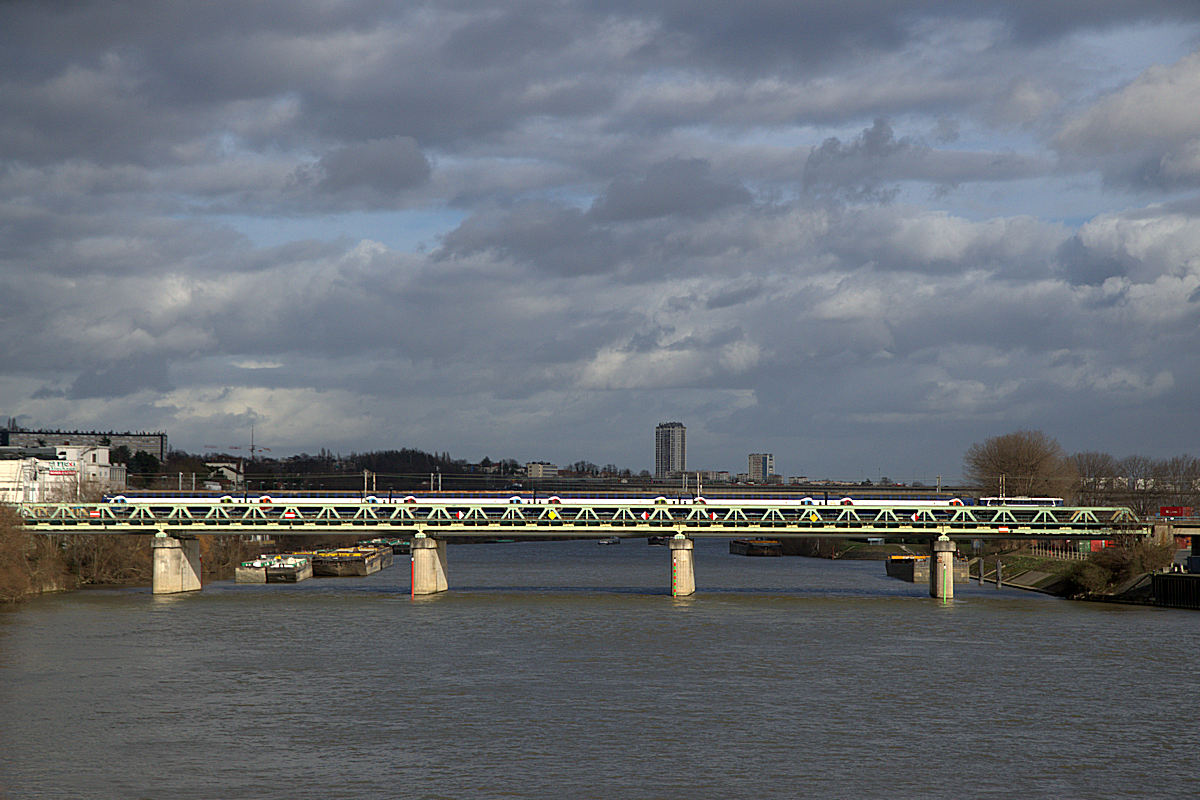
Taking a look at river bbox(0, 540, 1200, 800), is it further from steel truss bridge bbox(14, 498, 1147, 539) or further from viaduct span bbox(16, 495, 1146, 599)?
steel truss bridge bbox(14, 498, 1147, 539)

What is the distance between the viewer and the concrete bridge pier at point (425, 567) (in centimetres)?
9856

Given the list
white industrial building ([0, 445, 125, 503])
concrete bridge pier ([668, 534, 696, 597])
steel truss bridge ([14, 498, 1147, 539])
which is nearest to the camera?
concrete bridge pier ([668, 534, 696, 597])

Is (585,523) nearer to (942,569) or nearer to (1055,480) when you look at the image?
Answer: (942,569)

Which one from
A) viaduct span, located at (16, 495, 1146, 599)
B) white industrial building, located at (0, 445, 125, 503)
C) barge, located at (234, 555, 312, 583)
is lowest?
barge, located at (234, 555, 312, 583)

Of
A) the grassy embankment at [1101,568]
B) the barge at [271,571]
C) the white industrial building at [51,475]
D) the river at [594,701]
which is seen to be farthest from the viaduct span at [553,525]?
the white industrial building at [51,475]

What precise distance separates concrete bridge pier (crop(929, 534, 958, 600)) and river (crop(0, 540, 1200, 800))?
9.02 metres

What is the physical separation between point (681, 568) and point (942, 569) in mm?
20987

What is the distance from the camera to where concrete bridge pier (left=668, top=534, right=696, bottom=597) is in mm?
97625

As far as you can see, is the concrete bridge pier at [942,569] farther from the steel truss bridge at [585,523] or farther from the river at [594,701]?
the river at [594,701]

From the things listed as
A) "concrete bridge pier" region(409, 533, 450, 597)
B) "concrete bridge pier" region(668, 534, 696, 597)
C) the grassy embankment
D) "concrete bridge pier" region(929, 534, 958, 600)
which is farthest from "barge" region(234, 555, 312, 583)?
the grassy embankment

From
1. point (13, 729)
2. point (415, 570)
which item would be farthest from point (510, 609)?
point (13, 729)

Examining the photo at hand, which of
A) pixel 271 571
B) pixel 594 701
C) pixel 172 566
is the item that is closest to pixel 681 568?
pixel 172 566

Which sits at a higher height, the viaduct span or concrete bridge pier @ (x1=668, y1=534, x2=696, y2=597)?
the viaduct span

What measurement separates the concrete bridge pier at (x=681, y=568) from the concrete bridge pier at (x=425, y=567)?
1949 cm
